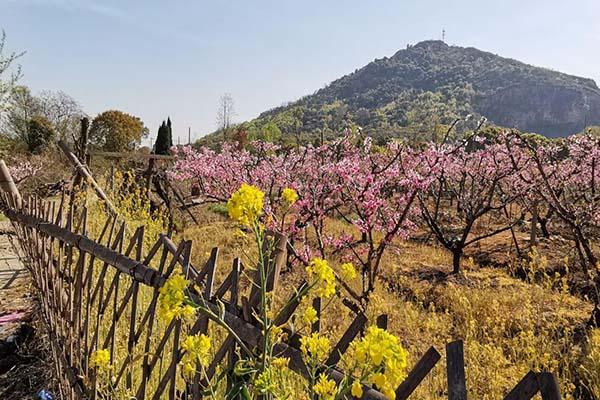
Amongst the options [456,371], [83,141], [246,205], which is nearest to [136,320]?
[246,205]

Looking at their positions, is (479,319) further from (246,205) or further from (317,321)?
(246,205)

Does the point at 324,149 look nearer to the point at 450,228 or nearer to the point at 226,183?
the point at 226,183

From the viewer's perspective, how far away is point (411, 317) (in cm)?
441

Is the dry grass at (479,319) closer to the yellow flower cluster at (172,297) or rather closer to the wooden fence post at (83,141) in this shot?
the yellow flower cluster at (172,297)

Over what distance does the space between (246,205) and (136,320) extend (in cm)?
173

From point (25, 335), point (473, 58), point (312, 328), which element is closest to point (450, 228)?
point (25, 335)

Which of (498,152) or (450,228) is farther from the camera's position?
(450,228)

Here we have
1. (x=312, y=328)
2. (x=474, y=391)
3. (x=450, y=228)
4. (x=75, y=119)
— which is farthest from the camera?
(x=75, y=119)

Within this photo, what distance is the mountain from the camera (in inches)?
3450

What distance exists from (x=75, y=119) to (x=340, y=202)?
2546cm

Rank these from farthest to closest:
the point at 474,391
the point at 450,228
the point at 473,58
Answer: the point at 473,58 → the point at 450,228 → the point at 474,391

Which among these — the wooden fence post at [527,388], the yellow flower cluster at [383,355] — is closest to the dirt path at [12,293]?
the yellow flower cluster at [383,355]

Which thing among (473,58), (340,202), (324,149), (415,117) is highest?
(473,58)

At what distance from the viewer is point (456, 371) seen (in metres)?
0.81
